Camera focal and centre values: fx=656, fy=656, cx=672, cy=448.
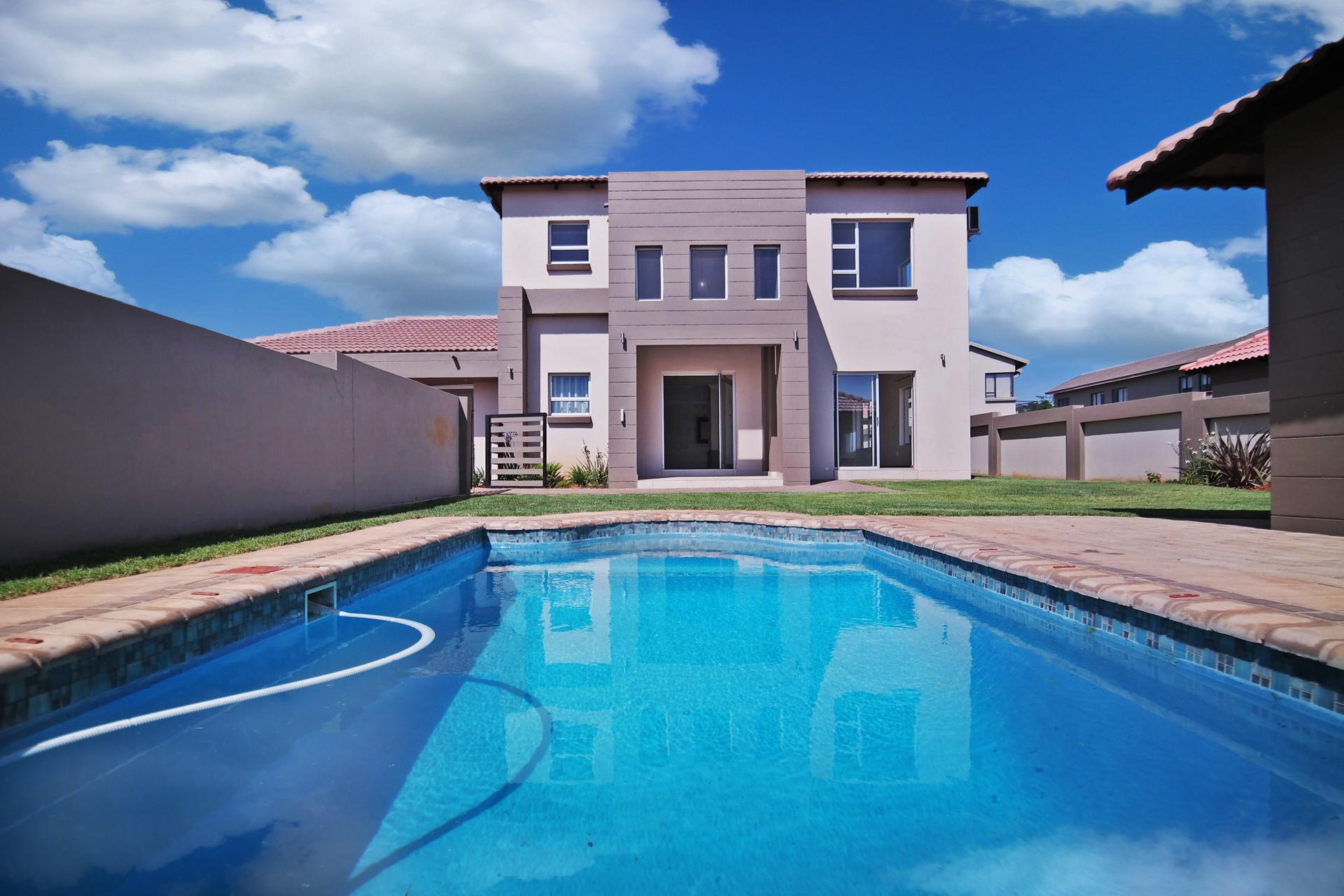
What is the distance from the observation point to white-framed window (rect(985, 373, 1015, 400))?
36.5 meters

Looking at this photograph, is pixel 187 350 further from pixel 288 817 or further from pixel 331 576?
pixel 288 817

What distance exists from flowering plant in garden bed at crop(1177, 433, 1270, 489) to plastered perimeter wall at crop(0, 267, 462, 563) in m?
15.7

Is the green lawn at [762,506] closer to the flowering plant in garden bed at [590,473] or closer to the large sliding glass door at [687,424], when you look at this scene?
the flowering plant in garden bed at [590,473]

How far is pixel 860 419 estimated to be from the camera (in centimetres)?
1883

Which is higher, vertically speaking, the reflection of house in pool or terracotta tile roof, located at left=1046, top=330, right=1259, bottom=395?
terracotta tile roof, located at left=1046, top=330, right=1259, bottom=395

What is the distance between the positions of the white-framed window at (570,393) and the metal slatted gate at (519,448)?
116cm

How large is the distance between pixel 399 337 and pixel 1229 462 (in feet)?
64.9

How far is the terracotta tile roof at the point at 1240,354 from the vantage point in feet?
55.0

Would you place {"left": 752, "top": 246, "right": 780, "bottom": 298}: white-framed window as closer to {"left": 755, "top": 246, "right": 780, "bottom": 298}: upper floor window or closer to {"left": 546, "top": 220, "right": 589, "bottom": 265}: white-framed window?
{"left": 755, "top": 246, "right": 780, "bottom": 298}: upper floor window

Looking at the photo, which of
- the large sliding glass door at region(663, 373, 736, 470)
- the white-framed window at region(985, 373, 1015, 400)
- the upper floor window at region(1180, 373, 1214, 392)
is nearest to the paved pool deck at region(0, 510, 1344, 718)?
the large sliding glass door at region(663, 373, 736, 470)

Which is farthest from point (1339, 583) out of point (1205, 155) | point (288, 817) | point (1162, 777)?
point (288, 817)

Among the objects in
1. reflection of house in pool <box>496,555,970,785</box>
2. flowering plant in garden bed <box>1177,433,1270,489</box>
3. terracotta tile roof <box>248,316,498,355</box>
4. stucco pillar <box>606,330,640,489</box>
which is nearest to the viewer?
reflection of house in pool <box>496,555,970,785</box>

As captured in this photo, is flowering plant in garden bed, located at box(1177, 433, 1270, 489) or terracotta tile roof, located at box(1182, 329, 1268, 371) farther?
terracotta tile roof, located at box(1182, 329, 1268, 371)

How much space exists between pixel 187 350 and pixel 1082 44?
50.0ft
